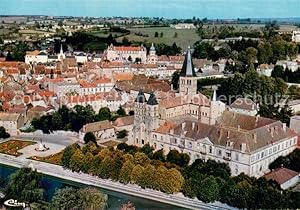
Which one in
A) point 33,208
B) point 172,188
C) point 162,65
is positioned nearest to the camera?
point 33,208

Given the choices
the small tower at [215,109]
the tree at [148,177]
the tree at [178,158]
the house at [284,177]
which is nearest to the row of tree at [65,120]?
the small tower at [215,109]

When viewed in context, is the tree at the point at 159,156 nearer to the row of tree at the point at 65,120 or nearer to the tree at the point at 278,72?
the row of tree at the point at 65,120

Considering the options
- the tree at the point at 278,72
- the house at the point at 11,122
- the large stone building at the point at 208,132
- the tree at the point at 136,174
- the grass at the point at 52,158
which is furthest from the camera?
the tree at the point at 278,72

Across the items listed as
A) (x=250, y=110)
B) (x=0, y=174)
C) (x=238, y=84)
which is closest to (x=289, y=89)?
(x=238, y=84)

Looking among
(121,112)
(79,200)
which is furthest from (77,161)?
(121,112)

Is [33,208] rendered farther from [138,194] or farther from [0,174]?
[0,174]
